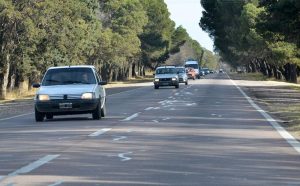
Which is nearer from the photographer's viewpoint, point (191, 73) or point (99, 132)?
point (99, 132)

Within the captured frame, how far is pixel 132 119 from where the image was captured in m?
24.0

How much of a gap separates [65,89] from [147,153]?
9.62 m

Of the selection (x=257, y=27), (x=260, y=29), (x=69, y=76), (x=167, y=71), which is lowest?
(x=167, y=71)

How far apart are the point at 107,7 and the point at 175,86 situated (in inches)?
1330

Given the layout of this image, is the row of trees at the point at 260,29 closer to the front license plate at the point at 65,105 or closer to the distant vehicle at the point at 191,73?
the distant vehicle at the point at 191,73

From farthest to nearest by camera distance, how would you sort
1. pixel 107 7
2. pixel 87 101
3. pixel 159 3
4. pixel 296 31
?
1. pixel 159 3
2. pixel 107 7
3. pixel 296 31
4. pixel 87 101

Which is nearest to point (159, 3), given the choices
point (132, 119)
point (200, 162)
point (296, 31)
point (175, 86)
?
point (175, 86)

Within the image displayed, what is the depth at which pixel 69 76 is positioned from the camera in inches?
965

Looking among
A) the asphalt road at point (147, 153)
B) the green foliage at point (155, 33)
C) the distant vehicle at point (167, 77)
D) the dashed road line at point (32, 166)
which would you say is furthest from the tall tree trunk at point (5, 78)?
the green foliage at point (155, 33)

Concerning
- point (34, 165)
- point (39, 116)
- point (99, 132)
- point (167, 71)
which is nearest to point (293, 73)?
→ point (167, 71)

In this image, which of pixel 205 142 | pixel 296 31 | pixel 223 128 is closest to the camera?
pixel 205 142

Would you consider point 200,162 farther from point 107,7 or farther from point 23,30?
point 107,7

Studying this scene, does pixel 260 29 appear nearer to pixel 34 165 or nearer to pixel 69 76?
pixel 69 76

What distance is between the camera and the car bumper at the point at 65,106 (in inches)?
910
